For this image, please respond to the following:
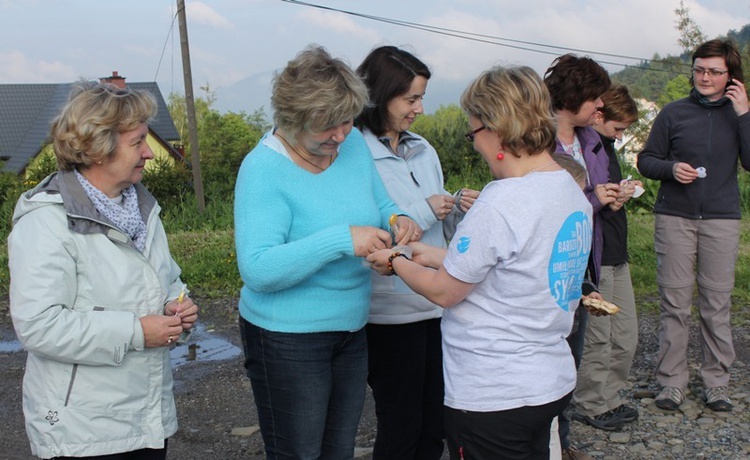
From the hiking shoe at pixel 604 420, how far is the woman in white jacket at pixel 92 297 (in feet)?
8.94

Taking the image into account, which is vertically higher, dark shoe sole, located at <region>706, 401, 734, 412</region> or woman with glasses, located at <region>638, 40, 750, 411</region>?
woman with glasses, located at <region>638, 40, 750, 411</region>

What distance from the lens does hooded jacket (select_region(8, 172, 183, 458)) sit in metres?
2.40

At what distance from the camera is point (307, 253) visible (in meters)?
2.60

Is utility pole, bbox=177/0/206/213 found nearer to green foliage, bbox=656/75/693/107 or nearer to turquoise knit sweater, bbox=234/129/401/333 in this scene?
turquoise knit sweater, bbox=234/129/401/333

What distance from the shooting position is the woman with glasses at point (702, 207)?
15.3 feet

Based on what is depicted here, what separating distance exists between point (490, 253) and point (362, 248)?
1.54 ft

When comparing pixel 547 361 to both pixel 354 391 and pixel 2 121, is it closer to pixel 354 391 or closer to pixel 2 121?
pixel 354 391

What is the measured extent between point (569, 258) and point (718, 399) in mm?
2922

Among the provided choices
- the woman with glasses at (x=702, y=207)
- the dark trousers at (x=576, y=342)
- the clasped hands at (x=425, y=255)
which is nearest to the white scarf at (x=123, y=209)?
the clasped hands at (x=425, y=255)

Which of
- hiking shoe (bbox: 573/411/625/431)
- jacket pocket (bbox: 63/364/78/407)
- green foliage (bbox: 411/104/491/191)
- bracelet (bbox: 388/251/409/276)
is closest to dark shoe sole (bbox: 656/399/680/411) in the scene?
hiking shoe (bbox: 573/411/625/431)

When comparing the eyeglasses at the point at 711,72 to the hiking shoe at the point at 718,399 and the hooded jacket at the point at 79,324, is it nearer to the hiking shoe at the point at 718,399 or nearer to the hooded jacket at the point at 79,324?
the hiking shoe at the point at 718,399

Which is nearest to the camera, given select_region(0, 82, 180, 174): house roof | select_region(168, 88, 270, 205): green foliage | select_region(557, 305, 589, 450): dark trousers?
select_region(557, 305, 589, 450): dark trousers

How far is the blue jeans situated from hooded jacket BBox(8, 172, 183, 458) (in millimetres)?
378

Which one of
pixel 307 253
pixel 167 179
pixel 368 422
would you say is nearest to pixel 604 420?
pixel 368 422
